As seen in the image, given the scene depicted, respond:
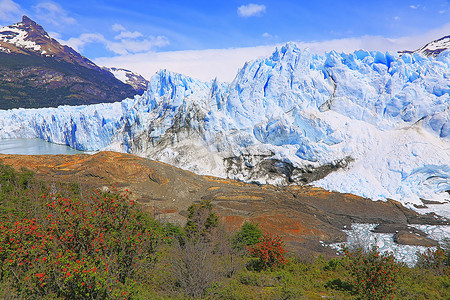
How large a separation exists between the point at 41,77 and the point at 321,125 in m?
153

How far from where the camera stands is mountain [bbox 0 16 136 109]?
128388 mm

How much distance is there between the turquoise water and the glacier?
20.6 meters

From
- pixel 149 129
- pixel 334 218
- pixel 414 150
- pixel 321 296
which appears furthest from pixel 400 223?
pixel 149 129

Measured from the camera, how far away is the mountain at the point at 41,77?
5055 inches

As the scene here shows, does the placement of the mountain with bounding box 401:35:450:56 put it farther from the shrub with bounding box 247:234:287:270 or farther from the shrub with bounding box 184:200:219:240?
the shrub with bounding box 247:234:287:270

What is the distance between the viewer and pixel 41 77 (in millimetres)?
145625

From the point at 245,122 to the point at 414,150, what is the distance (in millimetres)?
24386

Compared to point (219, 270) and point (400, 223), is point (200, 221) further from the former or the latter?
point (400, 223)

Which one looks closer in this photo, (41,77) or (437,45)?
(437,45)

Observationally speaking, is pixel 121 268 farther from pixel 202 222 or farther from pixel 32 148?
pixel 32 148

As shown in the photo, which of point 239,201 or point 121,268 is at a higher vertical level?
point 121,268

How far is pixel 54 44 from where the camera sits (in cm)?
19962

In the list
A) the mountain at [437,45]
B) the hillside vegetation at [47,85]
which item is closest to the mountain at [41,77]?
the hillside vegetation at [47,85]

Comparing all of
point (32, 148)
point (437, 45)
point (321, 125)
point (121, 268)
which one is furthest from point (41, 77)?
point (437, 45)
